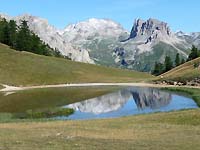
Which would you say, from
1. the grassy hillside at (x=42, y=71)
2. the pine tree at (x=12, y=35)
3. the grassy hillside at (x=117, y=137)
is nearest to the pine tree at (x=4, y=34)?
the pine tree at (x=12, y=35)

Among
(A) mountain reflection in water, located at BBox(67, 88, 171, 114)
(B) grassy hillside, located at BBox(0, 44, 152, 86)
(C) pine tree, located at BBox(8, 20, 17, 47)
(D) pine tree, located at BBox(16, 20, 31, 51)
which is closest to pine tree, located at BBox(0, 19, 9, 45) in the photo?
(C) pine tree, located at BBox(8, 20, 17, 47)

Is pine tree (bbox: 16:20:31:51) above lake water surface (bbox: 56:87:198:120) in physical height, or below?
above

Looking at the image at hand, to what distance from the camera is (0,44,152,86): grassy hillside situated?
121 meters

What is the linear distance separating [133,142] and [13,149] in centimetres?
703

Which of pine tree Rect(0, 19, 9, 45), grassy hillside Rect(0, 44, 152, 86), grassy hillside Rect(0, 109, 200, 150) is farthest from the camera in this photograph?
pine tree Rect(0, 19, 9, 45)

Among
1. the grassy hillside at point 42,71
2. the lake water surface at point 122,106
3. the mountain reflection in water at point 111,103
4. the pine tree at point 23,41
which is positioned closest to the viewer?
the lake water surface at point 122,106

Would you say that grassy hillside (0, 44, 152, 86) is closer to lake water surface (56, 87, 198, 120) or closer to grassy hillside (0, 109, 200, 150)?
lake water surface (56, 87, 198, 120)

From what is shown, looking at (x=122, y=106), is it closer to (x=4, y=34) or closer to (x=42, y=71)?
(x=42, y=71)

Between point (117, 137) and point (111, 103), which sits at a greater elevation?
point (111, 103)

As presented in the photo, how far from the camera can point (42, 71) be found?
5118 inches

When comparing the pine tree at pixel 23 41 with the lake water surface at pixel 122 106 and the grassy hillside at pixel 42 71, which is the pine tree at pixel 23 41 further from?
the lake water surface at pixel 122 106

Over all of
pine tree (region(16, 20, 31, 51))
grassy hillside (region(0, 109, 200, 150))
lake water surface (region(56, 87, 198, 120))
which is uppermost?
pine tree (region(16, 20, 31, 51))

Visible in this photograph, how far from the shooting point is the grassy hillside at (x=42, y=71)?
121 m

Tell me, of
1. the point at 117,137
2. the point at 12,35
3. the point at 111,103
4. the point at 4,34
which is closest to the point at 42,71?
the point at 12,35
